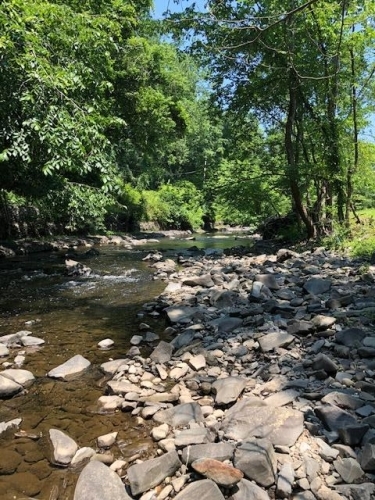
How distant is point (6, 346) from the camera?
18.3 feet

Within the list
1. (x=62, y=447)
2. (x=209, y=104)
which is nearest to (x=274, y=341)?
(x=62, y=447)

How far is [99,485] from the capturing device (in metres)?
2.79

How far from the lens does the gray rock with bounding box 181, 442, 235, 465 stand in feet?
9.73

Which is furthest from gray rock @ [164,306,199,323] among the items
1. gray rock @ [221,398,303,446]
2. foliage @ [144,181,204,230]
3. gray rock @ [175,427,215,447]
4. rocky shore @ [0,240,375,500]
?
foliage @ [144,181,204,230]

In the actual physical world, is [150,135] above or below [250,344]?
above

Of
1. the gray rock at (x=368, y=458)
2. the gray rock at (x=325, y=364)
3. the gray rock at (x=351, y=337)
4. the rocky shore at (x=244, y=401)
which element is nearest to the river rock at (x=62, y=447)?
the rocky shore at (x=244, y=401)

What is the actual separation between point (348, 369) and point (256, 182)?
1254cm

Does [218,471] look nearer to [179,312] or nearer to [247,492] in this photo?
A: [247,492]

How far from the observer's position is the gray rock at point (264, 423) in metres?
3.17

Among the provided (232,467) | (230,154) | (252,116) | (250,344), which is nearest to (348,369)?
(250,344)

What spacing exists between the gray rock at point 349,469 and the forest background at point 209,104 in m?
3.39

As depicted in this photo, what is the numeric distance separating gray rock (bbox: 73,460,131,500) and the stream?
164 mm

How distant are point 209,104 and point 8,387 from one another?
15.3 m

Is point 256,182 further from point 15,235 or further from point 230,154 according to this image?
point 15,235
